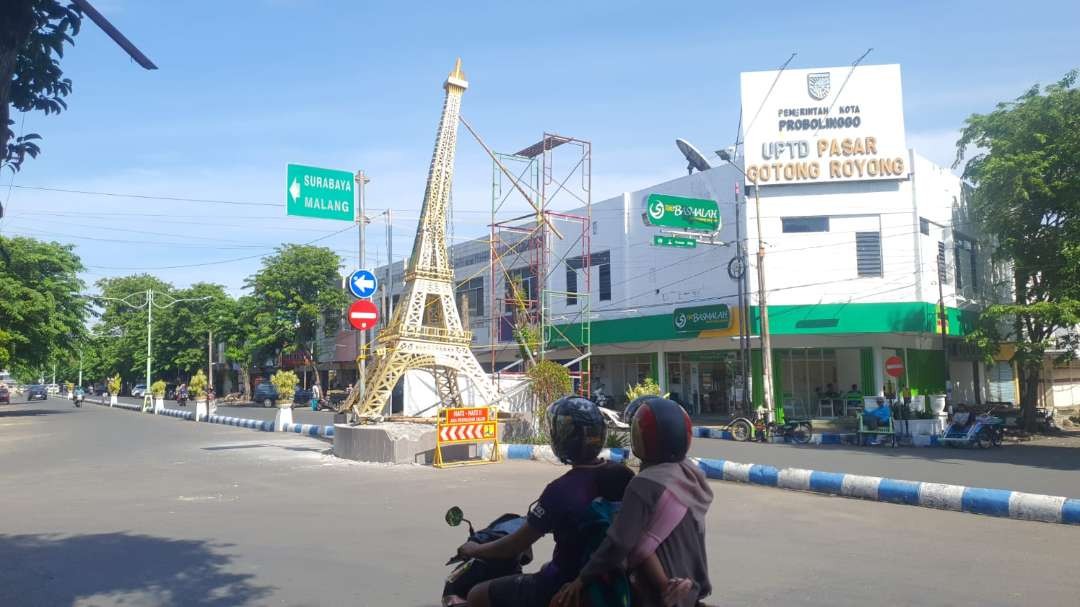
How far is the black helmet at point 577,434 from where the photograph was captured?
3.48 meters

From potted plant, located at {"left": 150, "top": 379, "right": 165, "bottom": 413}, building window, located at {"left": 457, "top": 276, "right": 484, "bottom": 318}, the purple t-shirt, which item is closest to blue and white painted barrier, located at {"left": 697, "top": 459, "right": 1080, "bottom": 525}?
the purple t-shirt

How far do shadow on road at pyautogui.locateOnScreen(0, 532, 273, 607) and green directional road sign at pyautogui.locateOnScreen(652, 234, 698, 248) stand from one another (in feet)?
66.0

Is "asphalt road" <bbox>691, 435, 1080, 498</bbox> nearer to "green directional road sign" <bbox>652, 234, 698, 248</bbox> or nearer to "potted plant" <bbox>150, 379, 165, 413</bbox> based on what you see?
"green directional road sign" <bbox>652, 234, 698, 248</bbox>

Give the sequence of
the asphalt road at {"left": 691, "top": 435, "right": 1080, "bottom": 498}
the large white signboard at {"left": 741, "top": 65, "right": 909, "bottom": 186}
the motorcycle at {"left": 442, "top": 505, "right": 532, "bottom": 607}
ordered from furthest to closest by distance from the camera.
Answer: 1. the large white signboard at {"left": 741, "top": 65, "right": 909, "bottom": 186}
2. the asphalt road at {"left": 691, "top": 435, "right": 1080, "bottom": 498}
3. the motorcycle at {"left": 442, "top": 505, "right": 532, "bottom": 607}

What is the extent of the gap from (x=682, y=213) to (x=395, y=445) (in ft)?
A: 49.1

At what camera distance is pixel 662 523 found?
297cm

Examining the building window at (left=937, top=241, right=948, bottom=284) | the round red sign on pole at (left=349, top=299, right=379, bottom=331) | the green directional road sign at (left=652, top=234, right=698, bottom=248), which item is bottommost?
the round red sign on pole at (left=349, top=299, right=379, bottom=331)

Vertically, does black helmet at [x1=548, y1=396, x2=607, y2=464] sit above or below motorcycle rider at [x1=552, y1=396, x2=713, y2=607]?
above

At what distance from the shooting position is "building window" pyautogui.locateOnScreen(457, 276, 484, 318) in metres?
42.7

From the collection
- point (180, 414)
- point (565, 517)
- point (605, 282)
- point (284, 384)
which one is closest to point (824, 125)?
point (605, 282)

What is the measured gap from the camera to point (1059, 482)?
12.7 metres

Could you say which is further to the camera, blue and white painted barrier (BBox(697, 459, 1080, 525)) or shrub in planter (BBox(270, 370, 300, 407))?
shrub in planter (BBox(270, 370, 300, 407))

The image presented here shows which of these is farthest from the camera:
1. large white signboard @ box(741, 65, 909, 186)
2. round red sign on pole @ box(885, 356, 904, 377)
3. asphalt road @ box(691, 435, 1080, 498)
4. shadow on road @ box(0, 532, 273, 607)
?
large white signboard @ box(741, 65, 909, 186)

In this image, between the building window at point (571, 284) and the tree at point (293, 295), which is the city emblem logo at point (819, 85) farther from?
the tree at point (293, 295)
